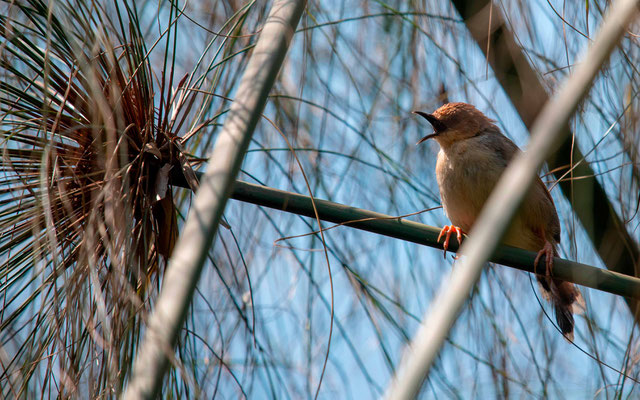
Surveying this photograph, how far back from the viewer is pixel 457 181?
412cm

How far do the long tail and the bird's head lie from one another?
988 millimetres

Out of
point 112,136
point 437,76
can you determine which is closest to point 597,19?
point 437,76

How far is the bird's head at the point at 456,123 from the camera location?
4355 mm

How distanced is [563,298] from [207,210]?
10.4 feet

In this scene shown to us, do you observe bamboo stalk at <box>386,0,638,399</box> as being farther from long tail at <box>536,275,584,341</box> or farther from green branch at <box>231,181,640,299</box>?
long tail at <box>536,275,584,341</box>

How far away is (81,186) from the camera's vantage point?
2.35 m

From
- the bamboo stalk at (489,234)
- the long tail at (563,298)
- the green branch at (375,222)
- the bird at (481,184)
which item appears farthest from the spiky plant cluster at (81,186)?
the long tail at (563,298)

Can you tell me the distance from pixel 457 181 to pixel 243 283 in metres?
1.47

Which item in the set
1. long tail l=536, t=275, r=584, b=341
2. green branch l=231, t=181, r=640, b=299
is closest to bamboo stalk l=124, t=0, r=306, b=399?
green branch l=231, t=181, r=640, b=299

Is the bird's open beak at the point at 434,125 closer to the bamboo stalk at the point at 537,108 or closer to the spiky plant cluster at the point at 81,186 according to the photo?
the bamboo stalk at the point at 537,108

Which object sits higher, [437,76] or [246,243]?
[437,76]

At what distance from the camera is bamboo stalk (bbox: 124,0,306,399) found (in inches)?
53.3

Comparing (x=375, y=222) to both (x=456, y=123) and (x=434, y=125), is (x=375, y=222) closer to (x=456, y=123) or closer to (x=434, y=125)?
(x=434, y=125)

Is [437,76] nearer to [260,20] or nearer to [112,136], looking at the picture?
[260,20]
